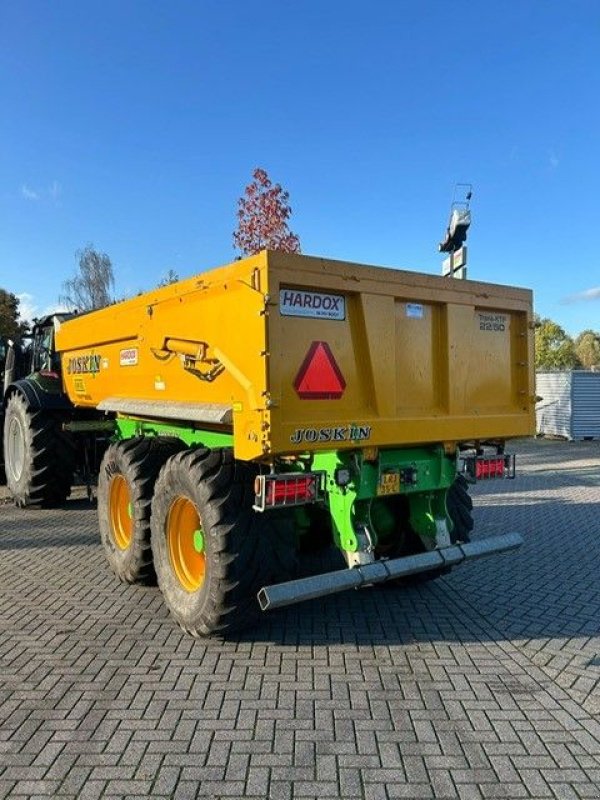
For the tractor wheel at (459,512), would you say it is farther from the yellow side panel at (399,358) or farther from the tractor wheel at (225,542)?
the tractor wheel at (225,542)

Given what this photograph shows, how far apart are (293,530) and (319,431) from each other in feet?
2.90

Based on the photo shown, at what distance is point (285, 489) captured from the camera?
393cm

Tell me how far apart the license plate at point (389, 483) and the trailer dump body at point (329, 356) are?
0.24 meters

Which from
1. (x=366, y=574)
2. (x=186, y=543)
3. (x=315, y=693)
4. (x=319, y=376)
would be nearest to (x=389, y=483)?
(x=366, y=574)

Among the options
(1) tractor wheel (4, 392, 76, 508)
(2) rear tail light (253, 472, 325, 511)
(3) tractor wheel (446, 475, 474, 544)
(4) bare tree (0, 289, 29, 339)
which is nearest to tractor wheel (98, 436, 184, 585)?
(2) rear tail light (253, 472, 325, 511)

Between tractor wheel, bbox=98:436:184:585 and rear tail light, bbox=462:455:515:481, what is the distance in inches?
92.9

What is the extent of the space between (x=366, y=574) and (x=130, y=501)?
2326mm

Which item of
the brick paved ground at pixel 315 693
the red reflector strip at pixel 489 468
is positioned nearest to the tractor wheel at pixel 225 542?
the brick paved ground at pixel 315 693

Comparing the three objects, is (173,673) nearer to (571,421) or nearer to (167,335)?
(167,335)

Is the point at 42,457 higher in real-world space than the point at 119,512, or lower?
higher

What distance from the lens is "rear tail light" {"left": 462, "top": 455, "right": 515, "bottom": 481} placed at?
4.98 meters

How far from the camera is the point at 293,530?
14.6 ft

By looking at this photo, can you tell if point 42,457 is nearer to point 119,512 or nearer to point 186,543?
point 119,512

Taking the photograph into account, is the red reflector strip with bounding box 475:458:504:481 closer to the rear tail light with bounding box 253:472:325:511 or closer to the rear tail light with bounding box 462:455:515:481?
the rear tail light with bounding box 462:455:515:481
